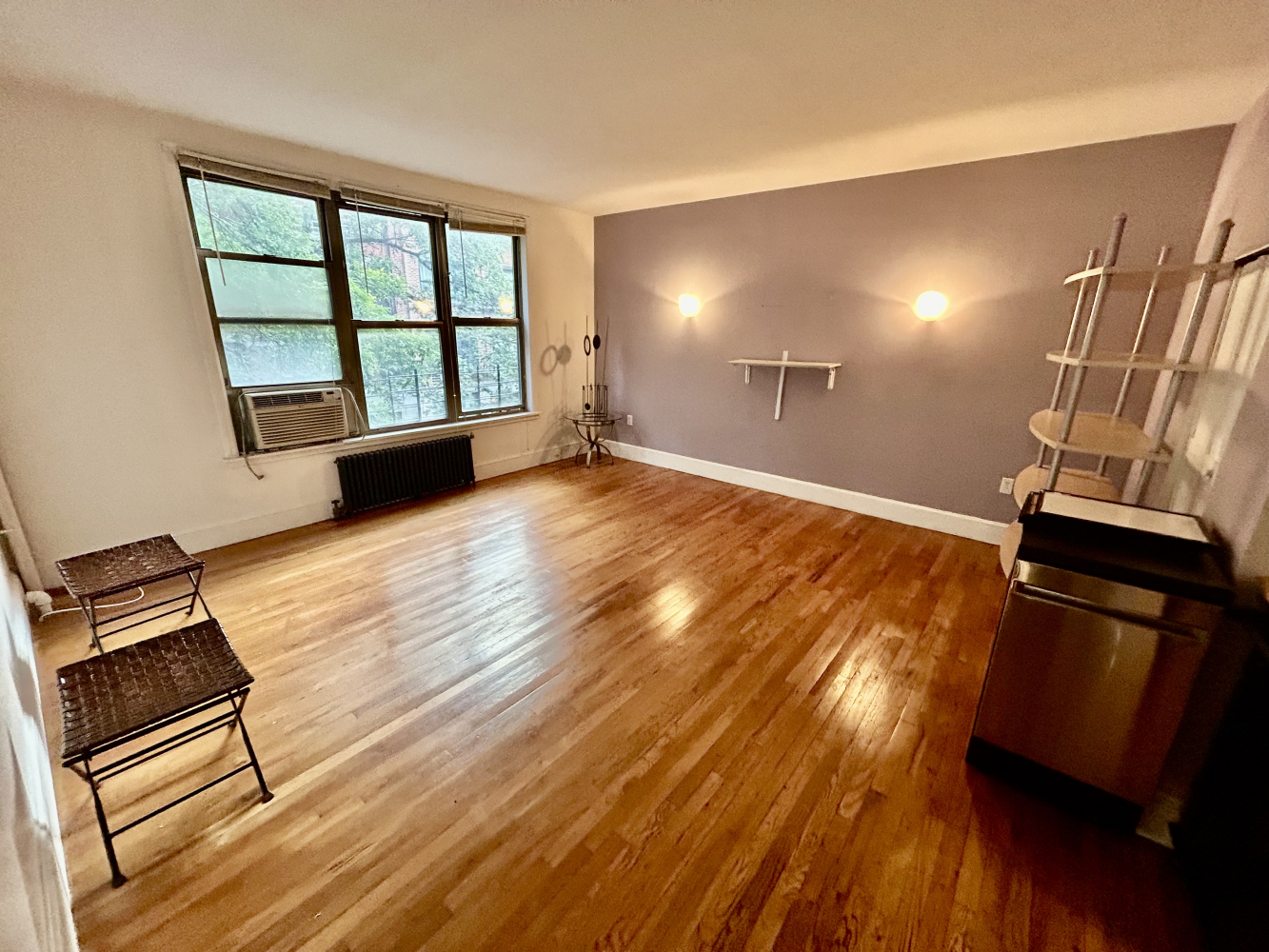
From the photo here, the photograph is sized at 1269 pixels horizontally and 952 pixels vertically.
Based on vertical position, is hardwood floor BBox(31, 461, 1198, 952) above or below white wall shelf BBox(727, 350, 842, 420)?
below

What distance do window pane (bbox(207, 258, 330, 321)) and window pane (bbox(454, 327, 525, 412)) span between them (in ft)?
3.56

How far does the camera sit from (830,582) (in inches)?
116

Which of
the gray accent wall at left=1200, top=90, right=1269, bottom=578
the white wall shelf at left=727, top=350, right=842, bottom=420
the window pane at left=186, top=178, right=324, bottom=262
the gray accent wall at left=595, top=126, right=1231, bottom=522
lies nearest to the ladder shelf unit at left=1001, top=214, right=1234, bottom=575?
the gray accent wall at left=1200, top=90, right=1269, bottom=578

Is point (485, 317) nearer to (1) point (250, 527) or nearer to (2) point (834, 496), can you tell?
(1) point (250, 527)

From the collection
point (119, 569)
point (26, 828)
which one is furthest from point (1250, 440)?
point (119, 569)

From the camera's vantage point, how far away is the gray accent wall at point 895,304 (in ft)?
9.23

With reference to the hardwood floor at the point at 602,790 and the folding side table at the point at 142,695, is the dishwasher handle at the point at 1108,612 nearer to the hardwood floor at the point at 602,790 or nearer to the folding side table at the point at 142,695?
the hardwood floor at the point at 602,790

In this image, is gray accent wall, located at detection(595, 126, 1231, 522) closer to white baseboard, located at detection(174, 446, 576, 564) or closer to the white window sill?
the white window sill

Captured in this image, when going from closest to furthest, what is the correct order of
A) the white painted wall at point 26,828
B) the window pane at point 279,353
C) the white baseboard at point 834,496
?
the white painted wall at point 26,828
the window pane at point 279,353
the white baseboard at point 834,496

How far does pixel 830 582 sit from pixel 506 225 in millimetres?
3902

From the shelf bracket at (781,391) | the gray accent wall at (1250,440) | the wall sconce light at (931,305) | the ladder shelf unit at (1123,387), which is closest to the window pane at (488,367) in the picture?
the shelf bracket at (781,391)

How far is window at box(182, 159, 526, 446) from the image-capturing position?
3.07m

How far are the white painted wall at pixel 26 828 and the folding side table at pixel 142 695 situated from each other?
0.09 meters

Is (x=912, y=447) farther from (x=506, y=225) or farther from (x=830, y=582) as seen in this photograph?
(x=506, y=225)
